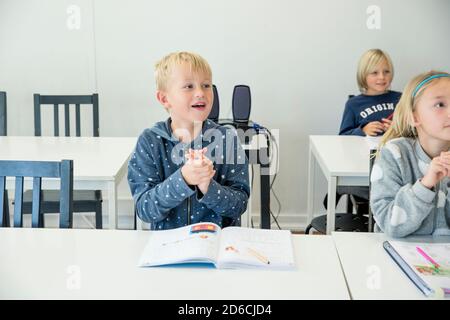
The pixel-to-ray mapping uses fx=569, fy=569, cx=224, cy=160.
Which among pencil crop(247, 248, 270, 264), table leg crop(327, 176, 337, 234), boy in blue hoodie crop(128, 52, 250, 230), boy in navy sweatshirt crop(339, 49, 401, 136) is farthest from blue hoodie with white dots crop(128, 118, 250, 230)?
boy in navy sweatshirt crop(339, 49, 401, 136)

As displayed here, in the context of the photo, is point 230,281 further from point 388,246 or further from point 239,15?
point 239,15

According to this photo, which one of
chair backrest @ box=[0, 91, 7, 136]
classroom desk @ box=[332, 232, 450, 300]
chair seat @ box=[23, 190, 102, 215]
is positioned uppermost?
chair backrest @ box=[0, 91, 7, 136]

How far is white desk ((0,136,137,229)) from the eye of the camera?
2064 millimetres

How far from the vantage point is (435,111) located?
5.04 ft

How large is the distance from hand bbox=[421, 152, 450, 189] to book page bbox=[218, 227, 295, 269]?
0.37 metres

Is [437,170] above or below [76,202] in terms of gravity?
above

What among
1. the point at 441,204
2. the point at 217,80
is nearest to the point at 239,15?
the point at 217,80

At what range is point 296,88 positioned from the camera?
3295mm

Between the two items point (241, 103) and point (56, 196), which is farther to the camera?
point (241, 103)

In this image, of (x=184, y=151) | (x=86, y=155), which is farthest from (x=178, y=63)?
(x=86, y=155)

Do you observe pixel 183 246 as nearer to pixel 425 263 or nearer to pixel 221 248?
pixel 221 248

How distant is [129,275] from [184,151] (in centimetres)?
56

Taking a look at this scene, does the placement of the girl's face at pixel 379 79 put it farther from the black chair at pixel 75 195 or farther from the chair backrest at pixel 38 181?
the chair backrest at pixel 38 181

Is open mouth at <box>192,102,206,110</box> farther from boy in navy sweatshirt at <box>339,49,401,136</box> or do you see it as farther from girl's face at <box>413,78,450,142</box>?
boy in navy sweatshirt at <box>339,49,401,136</box>
